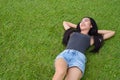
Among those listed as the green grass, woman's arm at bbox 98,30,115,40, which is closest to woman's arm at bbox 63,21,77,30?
the green grass

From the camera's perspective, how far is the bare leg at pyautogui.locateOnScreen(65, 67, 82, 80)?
418 centimetres

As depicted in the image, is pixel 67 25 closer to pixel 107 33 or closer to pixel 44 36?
pixel 44 36

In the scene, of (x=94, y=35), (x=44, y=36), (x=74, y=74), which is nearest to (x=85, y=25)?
(x=94, y=35)

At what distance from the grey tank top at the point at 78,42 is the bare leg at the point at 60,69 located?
1.33 feet

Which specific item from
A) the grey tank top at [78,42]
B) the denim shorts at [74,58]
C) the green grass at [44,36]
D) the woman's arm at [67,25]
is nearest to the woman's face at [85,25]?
the grey tank top at [78,42]

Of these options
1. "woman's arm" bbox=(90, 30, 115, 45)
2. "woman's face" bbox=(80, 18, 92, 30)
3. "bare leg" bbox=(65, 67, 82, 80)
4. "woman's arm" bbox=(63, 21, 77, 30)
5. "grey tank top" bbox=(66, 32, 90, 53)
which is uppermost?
"woman's face" bbox=(80, 18, 92, 30)

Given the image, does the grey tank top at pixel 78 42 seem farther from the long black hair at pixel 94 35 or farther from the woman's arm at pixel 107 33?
the woman's arm at pixel 107 33

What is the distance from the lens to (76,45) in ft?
15.3

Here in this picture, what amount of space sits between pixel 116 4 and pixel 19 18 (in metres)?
2.06

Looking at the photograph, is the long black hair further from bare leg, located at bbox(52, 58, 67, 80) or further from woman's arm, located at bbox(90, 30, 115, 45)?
bare leg, located at bbox(52, 58, 67, 80)

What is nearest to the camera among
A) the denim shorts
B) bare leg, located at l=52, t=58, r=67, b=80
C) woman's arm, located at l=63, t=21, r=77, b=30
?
bare leg, located at l=52, t=58, r=67, b=80

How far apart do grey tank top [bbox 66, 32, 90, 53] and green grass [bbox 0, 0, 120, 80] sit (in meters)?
0.22

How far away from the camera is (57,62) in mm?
4371

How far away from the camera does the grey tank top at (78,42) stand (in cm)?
465
